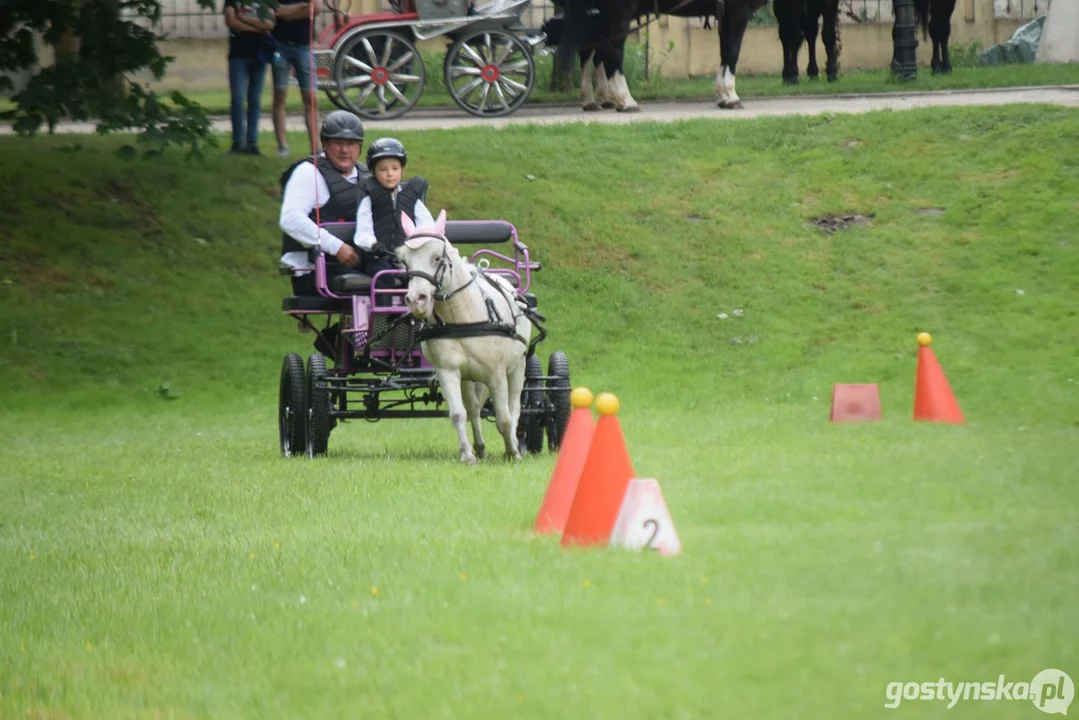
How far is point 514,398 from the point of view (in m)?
12.4

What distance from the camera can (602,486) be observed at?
317 inches

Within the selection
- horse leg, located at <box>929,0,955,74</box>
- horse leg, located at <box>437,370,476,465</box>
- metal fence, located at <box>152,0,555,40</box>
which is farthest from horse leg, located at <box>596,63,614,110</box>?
horse leg, located at <box>437,370,476,465</box>

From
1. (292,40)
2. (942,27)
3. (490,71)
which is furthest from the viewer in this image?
(942,27)

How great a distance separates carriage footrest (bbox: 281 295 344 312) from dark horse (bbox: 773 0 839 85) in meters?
19.4

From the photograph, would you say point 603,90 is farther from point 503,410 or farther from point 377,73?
point 503,410

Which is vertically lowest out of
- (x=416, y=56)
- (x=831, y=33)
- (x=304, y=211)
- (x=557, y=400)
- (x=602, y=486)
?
(x=557, y=400)

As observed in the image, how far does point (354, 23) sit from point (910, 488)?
57.8 ft

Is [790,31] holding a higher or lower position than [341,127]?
higher

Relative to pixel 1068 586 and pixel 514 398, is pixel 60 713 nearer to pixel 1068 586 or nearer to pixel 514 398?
pixel 1068 586

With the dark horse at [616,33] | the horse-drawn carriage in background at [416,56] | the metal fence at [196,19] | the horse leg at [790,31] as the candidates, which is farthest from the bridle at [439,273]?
the metal fence at [196,19]

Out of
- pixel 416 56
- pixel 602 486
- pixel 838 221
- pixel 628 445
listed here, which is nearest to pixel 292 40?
pixel 416 56

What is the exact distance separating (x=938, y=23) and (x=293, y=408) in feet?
72.1

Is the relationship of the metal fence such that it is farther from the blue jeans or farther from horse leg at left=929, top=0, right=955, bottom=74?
the blue jeans

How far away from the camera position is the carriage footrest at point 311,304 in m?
13.2
